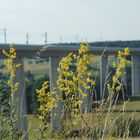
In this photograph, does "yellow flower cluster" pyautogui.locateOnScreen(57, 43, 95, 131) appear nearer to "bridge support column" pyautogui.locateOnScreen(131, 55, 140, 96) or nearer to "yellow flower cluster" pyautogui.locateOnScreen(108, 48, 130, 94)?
"yellow flower cluster" pyautogui.locateOnScreen(108, 48, 130, 94)

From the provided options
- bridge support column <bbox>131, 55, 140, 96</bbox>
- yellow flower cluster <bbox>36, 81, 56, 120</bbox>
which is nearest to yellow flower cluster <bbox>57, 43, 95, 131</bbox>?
yellow flower cluster <bbox>36, 81, 56, 120</bbox>

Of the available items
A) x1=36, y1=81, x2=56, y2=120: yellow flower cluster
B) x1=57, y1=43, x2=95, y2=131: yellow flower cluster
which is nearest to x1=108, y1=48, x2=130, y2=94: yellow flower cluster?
x1=57, y1=43, x2=95, y2=131: yellow flower cluster

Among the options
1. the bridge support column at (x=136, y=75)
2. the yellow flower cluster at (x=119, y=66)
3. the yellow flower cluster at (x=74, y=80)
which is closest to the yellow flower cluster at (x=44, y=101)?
the yellow flower cluster at (x=74, y=80)

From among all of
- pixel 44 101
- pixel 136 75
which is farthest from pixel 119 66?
pixel 136 75

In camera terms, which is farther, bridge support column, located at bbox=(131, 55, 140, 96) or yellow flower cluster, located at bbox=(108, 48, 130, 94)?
bridge support column, located at bbox=(131, 55, 140, 96)

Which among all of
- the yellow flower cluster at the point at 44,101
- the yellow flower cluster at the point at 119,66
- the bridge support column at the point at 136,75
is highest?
the yellow flower cluster at the point at 119,66

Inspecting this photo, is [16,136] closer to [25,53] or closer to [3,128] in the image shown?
[3,128]

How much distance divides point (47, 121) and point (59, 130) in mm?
165

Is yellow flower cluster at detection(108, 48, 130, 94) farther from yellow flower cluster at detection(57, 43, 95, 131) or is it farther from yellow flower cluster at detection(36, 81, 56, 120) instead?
yellow flower cluster at detection(36, 81, 56, 120)

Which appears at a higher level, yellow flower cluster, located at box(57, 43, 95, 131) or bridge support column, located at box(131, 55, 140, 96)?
yellow flower cluster, located at box(57, 43, 95, 131)

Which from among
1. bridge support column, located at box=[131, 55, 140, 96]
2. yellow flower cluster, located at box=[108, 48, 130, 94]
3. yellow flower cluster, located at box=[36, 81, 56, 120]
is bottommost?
bridge support column, located at box=[131, 55, 140, 96]

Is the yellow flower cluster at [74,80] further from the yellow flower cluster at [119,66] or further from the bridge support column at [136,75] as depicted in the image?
the bridge support column at [136,75]

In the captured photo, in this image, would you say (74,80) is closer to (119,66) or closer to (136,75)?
(119,66)

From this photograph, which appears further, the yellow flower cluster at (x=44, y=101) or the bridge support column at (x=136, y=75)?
the bridge support column at (x=136, y=75)
